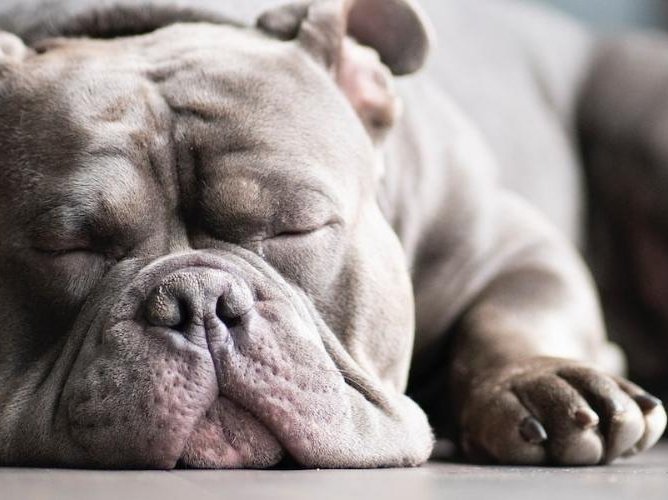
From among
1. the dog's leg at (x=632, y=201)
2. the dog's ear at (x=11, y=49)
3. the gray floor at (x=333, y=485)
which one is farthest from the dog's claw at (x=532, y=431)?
the dog's leg at (x=632, y=201)

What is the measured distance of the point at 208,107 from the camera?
1.95 metres

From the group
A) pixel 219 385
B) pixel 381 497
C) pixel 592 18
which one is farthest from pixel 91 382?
pixel 592 18

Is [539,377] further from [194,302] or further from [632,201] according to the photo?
[632,201]

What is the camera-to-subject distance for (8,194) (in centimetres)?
193

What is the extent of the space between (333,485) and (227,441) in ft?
0.79

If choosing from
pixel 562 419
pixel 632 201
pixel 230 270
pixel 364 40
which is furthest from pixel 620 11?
pixel 230 270

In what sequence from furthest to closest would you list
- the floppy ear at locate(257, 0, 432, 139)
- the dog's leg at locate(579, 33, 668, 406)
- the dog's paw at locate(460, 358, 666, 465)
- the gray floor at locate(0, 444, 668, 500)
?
the dog's leg at locate(579, 33, 668, 406) < the floppy ear at locate(257, 0, 432, 139) < the dog's paw at locate(460, 358, 666, 465) < the gray floor at locate(0, 444, 668, 500)

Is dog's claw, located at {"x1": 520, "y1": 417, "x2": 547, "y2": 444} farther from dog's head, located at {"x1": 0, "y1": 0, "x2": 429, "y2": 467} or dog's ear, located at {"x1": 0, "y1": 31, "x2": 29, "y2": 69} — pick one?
dog's ear, located at {"x1": 0, "y1": 31, "x2": 29, "y2": 69}

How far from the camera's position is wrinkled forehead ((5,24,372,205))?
6.22 ft

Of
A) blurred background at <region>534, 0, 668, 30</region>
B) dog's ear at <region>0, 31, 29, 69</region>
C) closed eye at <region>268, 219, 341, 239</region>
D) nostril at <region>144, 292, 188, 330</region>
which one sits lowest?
blurred background at <region>534, 0, 668, 30</region>

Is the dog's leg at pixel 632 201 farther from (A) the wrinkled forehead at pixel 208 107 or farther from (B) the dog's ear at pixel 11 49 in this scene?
(B) the dog's ear at pixel 11 49

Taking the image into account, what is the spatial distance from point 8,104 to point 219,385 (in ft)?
2.25

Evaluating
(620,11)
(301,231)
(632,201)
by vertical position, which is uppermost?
(301,231)

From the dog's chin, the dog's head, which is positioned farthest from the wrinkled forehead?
the dog's chin
